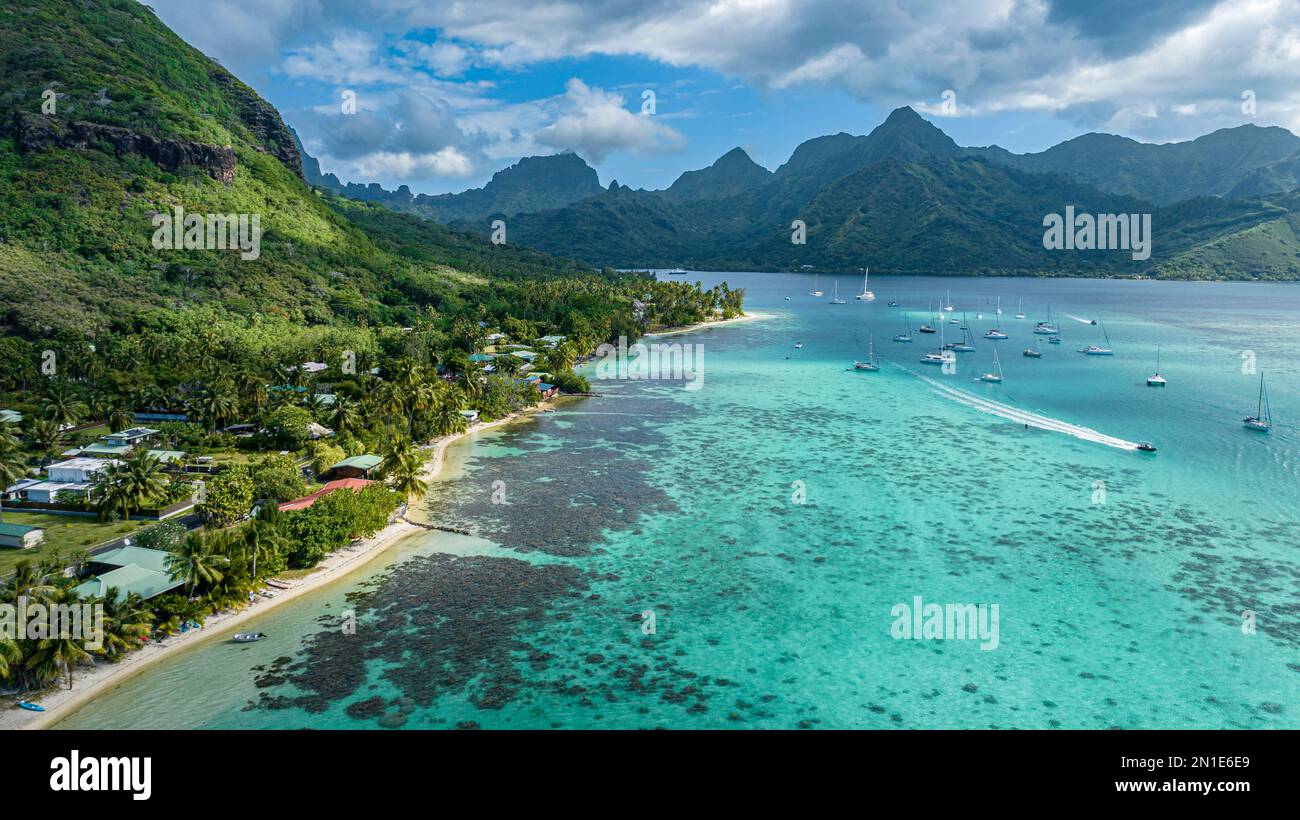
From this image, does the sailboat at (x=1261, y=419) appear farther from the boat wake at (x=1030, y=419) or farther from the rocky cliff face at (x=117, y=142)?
the rocky cliff face at (x=117, y=142)

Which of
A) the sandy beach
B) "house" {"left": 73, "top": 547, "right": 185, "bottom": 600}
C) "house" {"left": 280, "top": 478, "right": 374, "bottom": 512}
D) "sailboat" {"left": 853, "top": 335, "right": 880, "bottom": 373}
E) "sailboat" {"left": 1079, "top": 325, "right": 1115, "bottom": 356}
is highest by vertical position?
"sailboat" {"left": 1079, "top": 325, "right": 1115, "bottom": 356}

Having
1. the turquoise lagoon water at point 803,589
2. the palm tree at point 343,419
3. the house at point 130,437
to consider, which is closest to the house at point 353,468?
the turquoise lagoon water at point 803,589

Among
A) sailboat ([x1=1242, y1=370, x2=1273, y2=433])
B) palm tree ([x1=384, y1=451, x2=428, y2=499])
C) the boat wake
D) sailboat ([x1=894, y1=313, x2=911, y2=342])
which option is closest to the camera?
palm tree ([x1=384, y1=451, x2=428, y2=499])

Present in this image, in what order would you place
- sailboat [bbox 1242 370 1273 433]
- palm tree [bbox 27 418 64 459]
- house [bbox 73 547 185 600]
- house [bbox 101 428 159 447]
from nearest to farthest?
house [bbox 73 547 185 600] < palm tree [bbox 27 418 64 459] < house [bbox 101 428 159 447] < sailboat [bbox 1242 370 1273 433]

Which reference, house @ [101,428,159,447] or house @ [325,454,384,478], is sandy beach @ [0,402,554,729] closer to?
house @ [325,454,384,478]

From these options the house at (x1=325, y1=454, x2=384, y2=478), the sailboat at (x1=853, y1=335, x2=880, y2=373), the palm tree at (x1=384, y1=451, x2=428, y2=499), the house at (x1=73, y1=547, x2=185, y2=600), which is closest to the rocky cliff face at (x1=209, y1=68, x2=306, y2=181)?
the sailboat at (x1=853, y1=335, x2=880, y2=373)

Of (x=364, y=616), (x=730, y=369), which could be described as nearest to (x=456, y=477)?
(x=364, y=616)

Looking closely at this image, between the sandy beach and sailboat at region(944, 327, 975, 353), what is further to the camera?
sailboat at region(944, 327, 975, 353)

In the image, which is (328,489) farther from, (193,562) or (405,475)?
(193,562)
